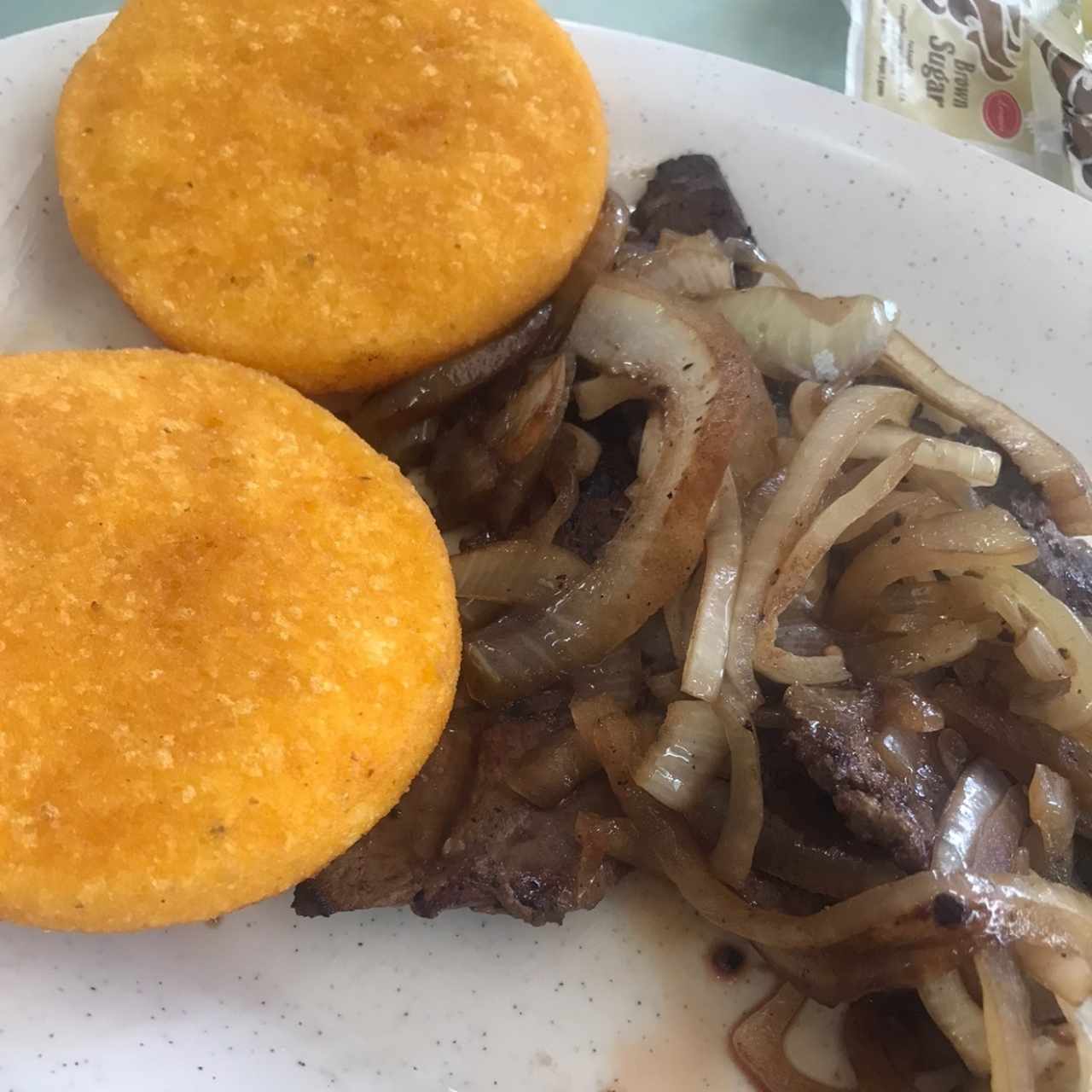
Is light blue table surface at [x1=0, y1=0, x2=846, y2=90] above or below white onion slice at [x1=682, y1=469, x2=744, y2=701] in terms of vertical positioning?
above

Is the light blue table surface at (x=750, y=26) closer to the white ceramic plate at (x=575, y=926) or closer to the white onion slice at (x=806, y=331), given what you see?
the white ceramic plate at (x=575, y=926)

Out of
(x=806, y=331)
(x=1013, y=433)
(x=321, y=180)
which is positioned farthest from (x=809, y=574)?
(x=321, y=180)

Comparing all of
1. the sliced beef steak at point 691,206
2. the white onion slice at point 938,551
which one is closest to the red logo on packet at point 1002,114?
the sliced beef steak at point 691,206

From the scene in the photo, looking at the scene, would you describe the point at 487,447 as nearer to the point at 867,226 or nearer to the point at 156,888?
the point at 156,888

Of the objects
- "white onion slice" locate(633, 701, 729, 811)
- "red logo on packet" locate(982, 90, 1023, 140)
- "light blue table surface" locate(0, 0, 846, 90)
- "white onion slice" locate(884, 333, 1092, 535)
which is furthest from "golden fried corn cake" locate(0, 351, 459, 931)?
"red logo on packet" locate(982, 90, 1023, 140)

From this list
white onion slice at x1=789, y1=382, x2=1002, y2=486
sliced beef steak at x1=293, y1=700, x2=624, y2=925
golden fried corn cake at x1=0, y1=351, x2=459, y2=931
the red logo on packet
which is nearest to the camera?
golden fried corn cake at x1=0, y1=351, x2=459, y2=931

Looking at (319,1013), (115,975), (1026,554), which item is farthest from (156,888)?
(1026,554)

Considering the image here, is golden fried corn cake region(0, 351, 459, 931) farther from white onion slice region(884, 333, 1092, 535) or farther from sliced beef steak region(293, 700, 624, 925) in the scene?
white onion slice region(884, 333, 1092, 535)
